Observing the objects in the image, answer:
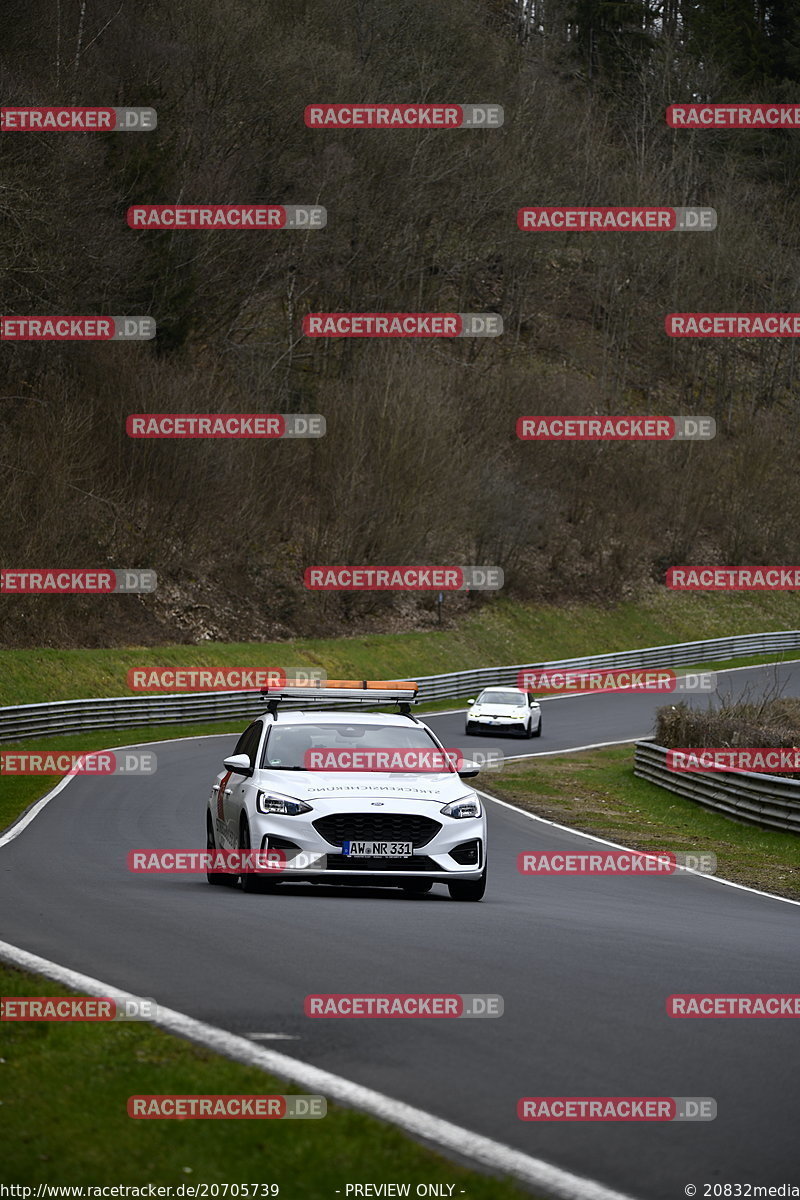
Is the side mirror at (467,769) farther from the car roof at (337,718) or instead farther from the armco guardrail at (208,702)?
the armco guardrail at (208,702)

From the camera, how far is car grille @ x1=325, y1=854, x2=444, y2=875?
1238 centimetres

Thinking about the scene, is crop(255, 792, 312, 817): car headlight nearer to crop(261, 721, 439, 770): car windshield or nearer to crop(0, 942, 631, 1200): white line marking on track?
crop(261, 721, 439, 770): car windshield

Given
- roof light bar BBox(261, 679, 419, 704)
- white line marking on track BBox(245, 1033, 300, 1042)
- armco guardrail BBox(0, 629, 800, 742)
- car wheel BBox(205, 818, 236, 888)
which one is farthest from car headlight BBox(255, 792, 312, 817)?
armco guardrail BBox(0, 629, 800, 742)

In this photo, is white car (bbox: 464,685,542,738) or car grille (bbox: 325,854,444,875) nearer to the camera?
car grille (bbox: 325,854,444,875)

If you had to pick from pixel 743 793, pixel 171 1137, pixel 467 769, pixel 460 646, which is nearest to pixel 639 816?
pixel 743 793

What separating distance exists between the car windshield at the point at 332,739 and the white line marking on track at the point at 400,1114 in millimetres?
5999

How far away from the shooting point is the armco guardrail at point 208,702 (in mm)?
36812

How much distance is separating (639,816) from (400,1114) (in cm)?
2050

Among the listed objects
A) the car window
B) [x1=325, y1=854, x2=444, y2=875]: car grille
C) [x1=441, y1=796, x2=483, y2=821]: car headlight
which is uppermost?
the car window

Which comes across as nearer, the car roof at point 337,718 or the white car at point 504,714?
the car roof at point 337,718

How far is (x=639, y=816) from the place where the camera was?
2547cm

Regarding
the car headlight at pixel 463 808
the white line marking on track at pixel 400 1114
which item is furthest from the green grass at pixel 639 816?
the white line marking on track at pixel 400 1114

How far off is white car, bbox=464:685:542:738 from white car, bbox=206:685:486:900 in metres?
26.7

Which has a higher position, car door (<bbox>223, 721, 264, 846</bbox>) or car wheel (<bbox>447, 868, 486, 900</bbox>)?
car door (<bbox>223, 721, 264, 846</bbox>)
